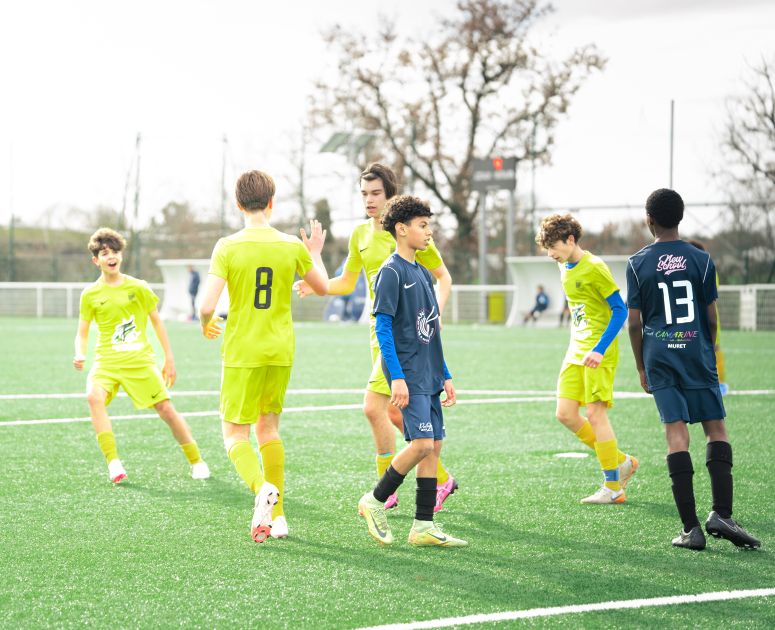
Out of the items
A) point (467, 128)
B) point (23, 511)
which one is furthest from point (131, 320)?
point (467, 128)

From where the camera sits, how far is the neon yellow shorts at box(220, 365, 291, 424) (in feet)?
17.8

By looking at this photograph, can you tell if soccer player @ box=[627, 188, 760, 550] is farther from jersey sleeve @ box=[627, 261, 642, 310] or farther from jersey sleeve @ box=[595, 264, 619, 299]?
jersey sleeve @ box=[595, 264, 619, 299]

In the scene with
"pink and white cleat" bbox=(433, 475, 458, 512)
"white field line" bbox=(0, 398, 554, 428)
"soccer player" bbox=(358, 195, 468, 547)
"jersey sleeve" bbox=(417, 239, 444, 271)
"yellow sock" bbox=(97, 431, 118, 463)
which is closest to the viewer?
"soccer player" bbox=(358, 195, 468, 547)

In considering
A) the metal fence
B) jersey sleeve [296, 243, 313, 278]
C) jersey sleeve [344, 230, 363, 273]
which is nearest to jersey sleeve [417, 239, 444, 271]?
jersey sleeve [344, 230, 363, 273]

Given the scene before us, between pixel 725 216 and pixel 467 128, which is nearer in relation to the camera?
pixel 725 216

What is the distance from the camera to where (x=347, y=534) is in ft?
18.4

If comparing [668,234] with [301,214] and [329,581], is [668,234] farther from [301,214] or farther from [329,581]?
[301,214]

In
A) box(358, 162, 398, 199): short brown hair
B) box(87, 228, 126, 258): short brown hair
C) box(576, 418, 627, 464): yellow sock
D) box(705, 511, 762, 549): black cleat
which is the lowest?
box(705, 511, 762, 549): black cleat

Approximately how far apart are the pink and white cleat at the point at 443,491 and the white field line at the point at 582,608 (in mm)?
2071

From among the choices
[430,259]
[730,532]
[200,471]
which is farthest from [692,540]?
[200,471]

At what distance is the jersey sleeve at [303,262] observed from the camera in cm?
547

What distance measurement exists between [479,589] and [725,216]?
99.1 ft

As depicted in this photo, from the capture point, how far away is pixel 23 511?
6137 millimetres

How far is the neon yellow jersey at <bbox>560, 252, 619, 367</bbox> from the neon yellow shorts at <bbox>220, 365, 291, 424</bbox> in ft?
7.04
